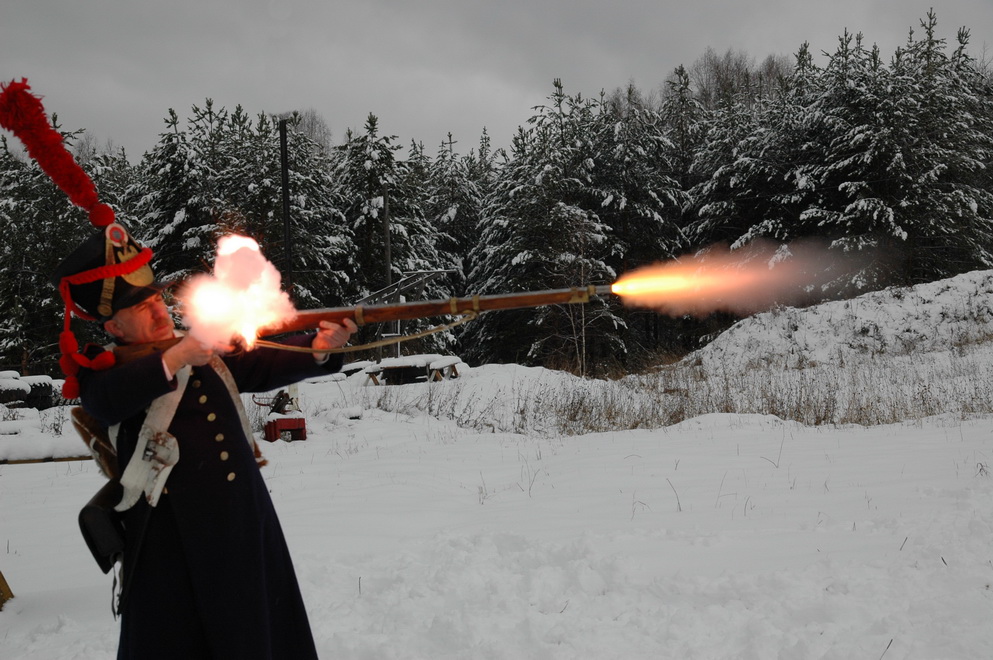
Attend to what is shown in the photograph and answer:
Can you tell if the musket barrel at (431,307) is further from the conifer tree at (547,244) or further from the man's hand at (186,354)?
the conifer tree at (547,244)

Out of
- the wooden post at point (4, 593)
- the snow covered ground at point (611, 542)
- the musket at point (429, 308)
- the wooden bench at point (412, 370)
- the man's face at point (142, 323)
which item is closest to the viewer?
the man's face at point (142, 323)

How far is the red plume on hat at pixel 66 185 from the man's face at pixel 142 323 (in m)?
0.11

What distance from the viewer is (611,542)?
16.0 feet

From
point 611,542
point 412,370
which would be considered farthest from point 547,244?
point 611,542

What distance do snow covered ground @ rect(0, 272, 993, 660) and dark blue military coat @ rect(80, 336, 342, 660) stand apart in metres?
1.27

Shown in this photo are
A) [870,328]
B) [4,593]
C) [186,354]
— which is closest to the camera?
[186,354]

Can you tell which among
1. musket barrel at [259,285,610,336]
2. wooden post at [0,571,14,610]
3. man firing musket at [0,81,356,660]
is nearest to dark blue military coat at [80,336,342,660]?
man firing musket at [0,81,356,660]

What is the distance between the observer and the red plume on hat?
2.52 m

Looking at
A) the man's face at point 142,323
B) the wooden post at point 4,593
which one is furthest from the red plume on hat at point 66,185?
the wooden post at point 4,593

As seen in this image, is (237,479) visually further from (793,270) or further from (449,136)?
(449,136)

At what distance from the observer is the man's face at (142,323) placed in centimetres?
264

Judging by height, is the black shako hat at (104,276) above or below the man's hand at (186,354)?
above

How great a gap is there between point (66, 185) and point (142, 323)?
2.02 ft

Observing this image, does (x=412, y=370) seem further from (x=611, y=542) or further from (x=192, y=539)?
(x=192, y=539)
